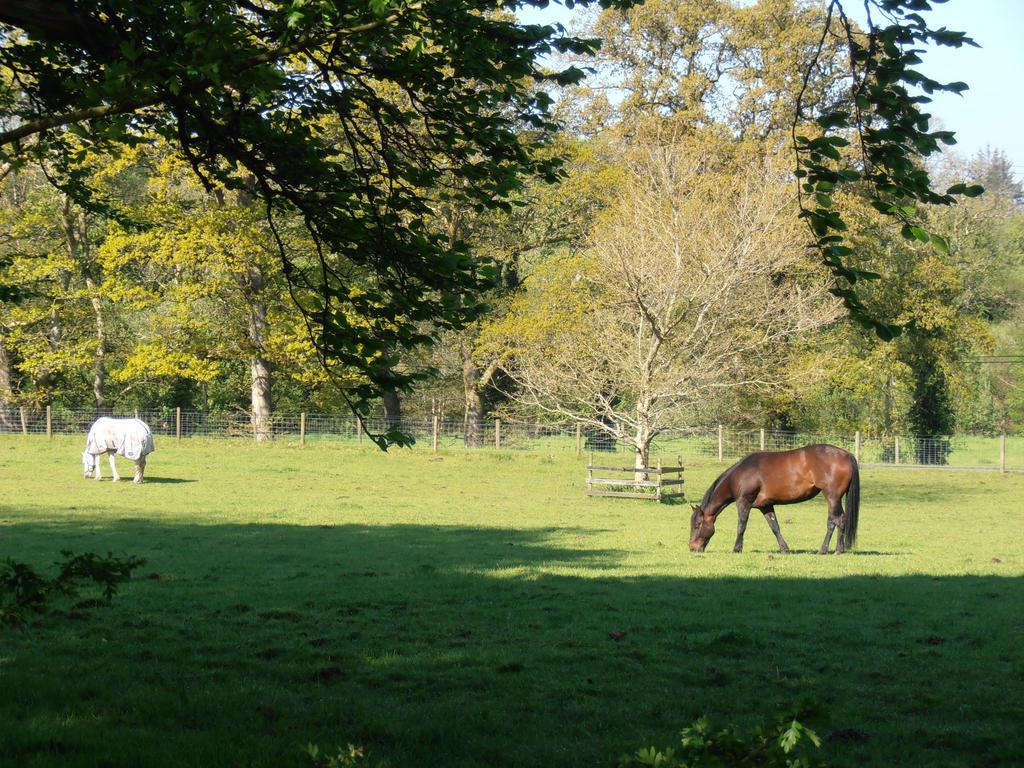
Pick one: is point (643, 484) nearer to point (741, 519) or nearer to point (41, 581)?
point (741, 519)

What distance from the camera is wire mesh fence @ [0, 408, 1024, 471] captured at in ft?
133

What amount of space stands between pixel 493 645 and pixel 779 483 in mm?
10918

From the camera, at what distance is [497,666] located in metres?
7.60

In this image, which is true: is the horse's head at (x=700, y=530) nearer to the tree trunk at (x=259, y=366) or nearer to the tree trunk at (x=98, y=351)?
the tree trunk at (x=259, y=366)

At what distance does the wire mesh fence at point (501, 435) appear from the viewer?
40.6 metres

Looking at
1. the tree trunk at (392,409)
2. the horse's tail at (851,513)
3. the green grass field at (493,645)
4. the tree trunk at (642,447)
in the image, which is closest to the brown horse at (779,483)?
the horse's tail at (851,513)

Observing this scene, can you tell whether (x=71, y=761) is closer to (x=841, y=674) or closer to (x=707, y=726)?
(x=707, y=726)

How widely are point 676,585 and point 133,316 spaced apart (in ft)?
129

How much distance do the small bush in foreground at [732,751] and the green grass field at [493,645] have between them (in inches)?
5.0

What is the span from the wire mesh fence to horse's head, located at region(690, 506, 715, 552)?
63.1 ft

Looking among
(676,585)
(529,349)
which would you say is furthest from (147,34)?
(529,349)

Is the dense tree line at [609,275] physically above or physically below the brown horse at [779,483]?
above

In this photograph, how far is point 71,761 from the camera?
5102 mm

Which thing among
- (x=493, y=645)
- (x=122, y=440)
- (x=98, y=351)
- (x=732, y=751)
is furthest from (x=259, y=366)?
(x=732, y=751)
